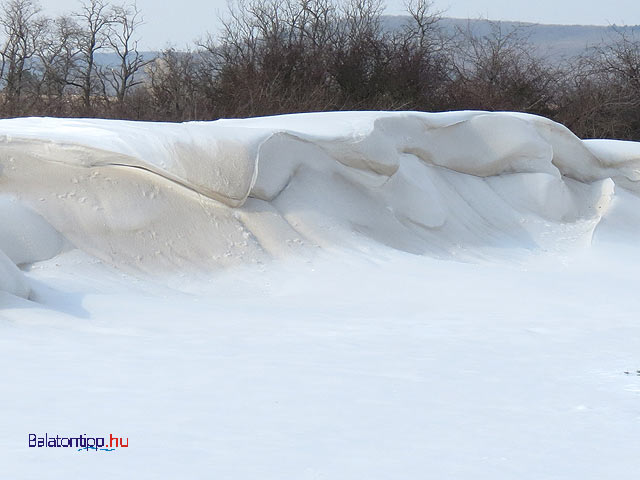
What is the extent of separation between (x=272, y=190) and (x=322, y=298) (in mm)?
1043

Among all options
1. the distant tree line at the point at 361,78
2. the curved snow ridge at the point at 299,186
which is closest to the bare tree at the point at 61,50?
the distant tree line at the point at 361,78

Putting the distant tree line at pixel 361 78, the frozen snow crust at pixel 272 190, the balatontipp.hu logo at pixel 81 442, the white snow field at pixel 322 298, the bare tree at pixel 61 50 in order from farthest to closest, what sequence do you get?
1. the bare tree at pixel 61 50
2. the distant tree line at pixel 361 78
3. the frozen snow crust at pixel 272 190
4. the white snow field at pixel 322 298
5. the balatontipp.hu logo at pixel 81 442

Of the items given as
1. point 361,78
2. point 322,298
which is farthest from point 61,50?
point 322,298

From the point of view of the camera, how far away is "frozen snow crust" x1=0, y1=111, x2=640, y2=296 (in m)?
5.39

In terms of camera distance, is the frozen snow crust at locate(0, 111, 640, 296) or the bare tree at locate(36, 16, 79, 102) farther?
the bare tree at locate(36, 16, 79, 102)

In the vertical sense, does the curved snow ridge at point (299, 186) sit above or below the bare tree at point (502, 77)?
below

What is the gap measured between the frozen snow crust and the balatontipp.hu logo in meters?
1.91

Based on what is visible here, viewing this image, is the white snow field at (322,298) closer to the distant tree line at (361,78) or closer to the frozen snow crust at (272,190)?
the frozen snow crust at (272,190)

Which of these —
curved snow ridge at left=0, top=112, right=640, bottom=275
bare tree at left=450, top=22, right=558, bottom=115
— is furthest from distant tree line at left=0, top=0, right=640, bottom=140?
curved snow ridge at left=0, top=112, right=640, bottom=275

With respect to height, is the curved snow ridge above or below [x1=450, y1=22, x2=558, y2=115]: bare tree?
below

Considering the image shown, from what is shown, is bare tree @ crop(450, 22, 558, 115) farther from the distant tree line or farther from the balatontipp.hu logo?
the balatontipp.hu logo

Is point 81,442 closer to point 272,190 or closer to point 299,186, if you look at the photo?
point 272,190

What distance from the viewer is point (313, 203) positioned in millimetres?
5973

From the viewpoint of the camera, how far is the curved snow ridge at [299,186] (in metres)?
5.42
